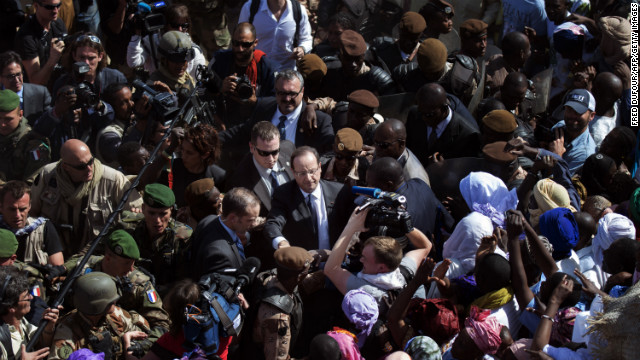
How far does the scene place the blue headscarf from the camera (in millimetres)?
5379

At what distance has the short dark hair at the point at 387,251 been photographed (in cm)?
515

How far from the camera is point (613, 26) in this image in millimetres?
8109

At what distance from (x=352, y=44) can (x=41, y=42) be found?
3.16 m

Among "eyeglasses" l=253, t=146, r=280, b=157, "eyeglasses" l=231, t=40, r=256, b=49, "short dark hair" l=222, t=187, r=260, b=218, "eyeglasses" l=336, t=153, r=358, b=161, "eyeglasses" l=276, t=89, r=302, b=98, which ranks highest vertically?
"eyeglasses" l=231, t=40, r=256, b=49

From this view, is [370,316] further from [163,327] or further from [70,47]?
[70,47]

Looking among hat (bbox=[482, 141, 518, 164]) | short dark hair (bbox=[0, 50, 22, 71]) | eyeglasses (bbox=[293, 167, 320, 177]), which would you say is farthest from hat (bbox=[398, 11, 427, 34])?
short dark hair (bbox=[0, 50, 22, 71])

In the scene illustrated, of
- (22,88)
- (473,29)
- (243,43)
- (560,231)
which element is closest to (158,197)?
(243,43)

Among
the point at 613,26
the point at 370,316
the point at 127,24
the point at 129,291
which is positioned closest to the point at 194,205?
the point at 129,291

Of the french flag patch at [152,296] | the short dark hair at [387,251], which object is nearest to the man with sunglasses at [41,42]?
the french flag patch at [152,296]

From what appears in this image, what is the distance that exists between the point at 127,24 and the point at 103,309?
4.71 metres

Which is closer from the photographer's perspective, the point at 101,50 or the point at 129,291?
the point at 129,291

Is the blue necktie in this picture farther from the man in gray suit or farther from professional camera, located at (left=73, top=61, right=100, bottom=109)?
the man in gray suit

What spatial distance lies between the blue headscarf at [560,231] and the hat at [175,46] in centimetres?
382

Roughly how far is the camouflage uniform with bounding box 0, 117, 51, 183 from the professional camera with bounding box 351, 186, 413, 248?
3104 mm
